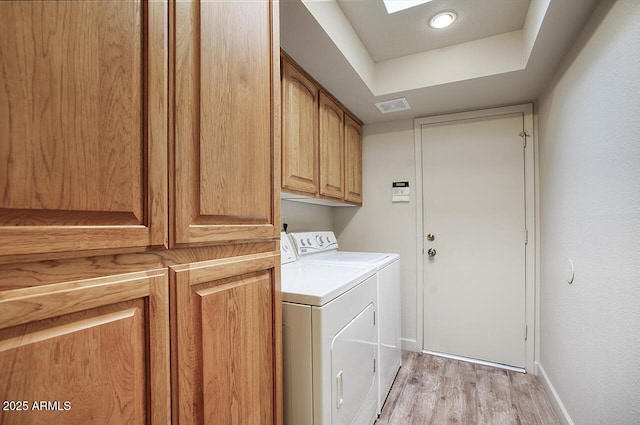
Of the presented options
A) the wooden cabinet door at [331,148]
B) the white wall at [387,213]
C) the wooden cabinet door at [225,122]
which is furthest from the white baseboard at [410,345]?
the wooden cabinet door at [225,122]

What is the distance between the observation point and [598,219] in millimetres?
1305

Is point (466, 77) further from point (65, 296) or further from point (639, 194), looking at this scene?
point (65, 296)

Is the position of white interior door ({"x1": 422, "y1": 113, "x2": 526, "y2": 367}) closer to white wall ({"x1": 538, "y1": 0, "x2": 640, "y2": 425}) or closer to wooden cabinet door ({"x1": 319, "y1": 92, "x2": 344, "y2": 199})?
white wall ({"x1": 538, "y1": 0, "x2": 640, "y2": 425})

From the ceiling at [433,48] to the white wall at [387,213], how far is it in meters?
0.44

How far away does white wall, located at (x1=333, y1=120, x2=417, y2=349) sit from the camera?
2.74 m

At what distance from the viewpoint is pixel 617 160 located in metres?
1.16

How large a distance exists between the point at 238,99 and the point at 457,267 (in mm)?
2406

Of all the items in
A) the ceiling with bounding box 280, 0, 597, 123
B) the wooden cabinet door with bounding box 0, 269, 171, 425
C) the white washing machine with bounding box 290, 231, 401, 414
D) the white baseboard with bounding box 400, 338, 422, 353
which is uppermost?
the ceiling with bounding box 280, 0, 597, 123

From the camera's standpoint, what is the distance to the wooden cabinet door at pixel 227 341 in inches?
26.8

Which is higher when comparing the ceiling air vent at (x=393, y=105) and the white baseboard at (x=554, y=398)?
the ceiling air vent at (x=393, y=105)

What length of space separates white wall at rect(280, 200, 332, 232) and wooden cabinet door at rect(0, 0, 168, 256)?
148 centimetres

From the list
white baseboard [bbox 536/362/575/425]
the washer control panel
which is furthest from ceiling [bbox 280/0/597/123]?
white baseboard [bbox 536/362/575/425]

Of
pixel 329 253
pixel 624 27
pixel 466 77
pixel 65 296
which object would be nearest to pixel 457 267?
pixel 329 253

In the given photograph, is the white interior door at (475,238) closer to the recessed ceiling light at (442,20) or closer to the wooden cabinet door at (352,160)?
the wooden cabinet door at (352,160)
